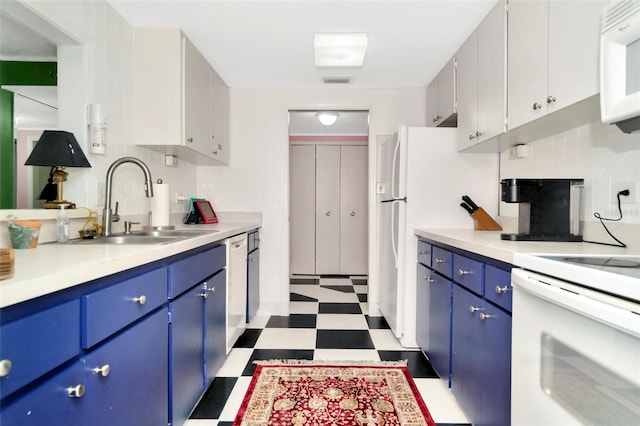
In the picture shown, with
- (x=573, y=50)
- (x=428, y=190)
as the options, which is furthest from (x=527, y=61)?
(x=428, y=190)

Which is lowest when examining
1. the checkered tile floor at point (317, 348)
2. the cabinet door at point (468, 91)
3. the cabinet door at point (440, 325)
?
the checkered tile floor at point (317, 348)

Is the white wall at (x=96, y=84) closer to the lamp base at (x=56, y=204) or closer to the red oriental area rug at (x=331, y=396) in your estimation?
the lamp base at (x=56, y=204)

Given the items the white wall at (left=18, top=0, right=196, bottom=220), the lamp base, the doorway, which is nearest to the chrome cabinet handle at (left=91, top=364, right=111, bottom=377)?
the lamp base

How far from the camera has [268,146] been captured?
3.36 m

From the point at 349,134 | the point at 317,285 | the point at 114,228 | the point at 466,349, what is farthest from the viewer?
the point at 349,134

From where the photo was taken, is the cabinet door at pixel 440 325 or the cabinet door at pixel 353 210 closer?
the cabinet door at pixel 440 325

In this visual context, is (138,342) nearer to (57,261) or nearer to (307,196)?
(57,261)

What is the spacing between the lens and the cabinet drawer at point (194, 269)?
1.41m

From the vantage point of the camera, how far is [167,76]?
220cm

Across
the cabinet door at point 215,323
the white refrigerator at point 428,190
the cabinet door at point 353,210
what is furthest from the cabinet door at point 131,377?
the cabinet door at point 353,210

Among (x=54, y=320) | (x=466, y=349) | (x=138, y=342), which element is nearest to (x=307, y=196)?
(x=466, y=349)

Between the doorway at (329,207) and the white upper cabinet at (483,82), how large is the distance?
9.72ft

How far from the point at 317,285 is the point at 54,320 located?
13.1 ft

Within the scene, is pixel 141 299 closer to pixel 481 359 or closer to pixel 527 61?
pixel 481 359
